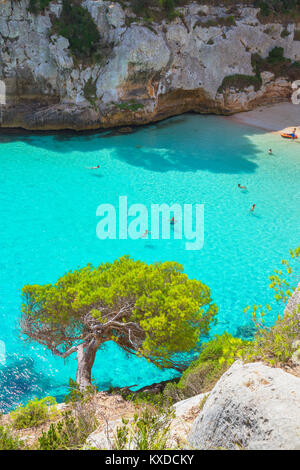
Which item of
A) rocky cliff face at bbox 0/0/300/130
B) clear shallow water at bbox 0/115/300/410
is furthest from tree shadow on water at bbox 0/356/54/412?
rocky cliff face at bbox 0/0/300/130


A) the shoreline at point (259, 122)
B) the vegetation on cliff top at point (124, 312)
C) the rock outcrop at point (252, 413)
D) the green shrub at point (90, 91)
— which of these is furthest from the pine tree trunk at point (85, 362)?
the green shrub at point (90, 91)

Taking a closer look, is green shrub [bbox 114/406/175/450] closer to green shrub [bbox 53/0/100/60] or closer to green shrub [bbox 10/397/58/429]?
green shrub [bbox 10/397/58/429]

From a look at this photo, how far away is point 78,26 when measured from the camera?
26.4 metres

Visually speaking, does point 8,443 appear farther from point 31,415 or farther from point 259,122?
point 259,122

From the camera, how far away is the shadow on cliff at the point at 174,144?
2403cm

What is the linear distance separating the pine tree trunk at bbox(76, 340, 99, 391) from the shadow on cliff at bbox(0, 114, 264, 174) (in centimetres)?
1547

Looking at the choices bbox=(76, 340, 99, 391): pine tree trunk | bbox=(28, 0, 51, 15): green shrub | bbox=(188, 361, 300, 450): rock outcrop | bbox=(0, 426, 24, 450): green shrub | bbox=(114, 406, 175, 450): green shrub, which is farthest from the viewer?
bbox=(28, 0, 51, 15): green shrub

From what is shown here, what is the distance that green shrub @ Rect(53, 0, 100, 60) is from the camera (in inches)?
1031

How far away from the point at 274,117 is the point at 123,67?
Answer: 1365 cm

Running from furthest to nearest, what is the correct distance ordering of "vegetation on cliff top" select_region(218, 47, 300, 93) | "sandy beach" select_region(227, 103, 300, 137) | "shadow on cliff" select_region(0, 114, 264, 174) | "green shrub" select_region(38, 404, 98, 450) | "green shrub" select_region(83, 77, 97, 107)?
"vegetation on cliff top" select_region(218, 47, 300, 93)
"sandy beach" select_region(227, 103, 300, 137)
"green shrub" select_region(83, 77, 97, 107)
"shadow on cliff" select_region(0, 114, 264, 174)
"green shrub" select_region(38, 404, 98, 450)

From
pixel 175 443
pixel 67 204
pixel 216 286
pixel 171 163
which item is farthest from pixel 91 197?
pixel 175 443

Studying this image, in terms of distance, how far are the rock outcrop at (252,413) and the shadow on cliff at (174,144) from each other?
62.7 ft

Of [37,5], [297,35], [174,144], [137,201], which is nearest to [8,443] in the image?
[137,201]

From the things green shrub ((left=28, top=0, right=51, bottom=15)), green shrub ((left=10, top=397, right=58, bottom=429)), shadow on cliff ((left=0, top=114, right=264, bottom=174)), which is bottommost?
green shrub ((left=10, top=397, right=58, bottom=429))
